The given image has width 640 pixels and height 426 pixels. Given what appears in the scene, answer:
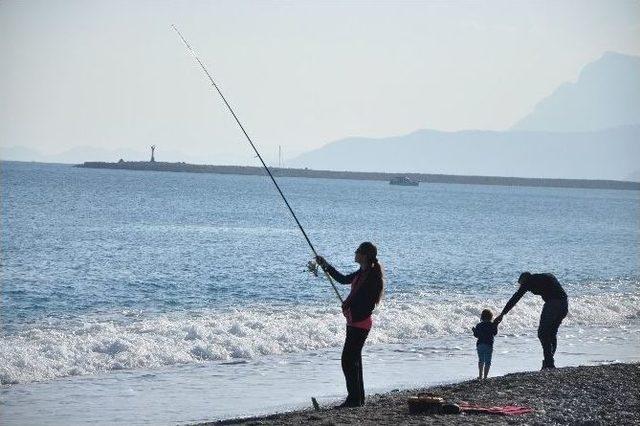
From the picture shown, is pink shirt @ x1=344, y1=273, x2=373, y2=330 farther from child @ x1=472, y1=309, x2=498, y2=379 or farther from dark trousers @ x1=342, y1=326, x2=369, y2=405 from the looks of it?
child @ x1=472, y1=309, x2=498, y2=379

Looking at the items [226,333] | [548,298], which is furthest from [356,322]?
[226,333]

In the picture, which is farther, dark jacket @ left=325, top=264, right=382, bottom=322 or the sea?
the sea

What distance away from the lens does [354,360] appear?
34.0ft

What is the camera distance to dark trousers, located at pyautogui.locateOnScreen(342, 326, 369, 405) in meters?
10.2

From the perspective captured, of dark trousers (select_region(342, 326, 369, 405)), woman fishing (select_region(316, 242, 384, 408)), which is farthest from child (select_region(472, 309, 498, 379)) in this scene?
woman fishing (select_region(316, 242, 384, 408))

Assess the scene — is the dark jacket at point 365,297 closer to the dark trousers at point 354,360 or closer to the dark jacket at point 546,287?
the dark trousers at point 354,360

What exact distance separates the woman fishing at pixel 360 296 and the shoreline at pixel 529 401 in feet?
1.96

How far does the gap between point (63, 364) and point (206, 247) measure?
25705 millimetres

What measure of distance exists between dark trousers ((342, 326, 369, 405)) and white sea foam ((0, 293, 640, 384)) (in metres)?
5.51

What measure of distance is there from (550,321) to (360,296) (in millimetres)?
4317

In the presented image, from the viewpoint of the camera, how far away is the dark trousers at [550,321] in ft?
43.8

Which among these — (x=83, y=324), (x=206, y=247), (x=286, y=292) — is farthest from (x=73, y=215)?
(x=83, y=324)

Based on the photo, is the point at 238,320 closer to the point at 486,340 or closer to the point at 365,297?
the point at 486,340

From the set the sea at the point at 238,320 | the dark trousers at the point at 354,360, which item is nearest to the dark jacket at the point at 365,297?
the dark trousers at the point at 354,360
